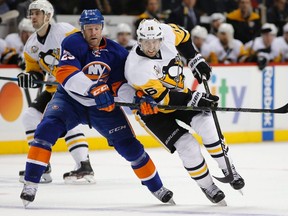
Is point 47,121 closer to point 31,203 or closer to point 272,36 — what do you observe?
point 31,203

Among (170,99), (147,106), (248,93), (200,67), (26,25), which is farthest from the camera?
(248,93)

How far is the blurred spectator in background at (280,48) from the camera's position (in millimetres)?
10734

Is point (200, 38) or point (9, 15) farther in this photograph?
point (200, 38)

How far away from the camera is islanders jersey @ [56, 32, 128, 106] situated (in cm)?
564

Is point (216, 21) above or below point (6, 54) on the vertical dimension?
below

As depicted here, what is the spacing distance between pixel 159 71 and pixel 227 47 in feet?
16.4

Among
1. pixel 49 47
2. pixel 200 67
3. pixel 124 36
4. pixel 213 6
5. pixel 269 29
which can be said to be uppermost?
pixel 200 67

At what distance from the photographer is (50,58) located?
675 cm

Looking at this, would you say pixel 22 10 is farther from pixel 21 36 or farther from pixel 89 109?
pixel 89 109

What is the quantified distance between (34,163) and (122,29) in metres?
4.68

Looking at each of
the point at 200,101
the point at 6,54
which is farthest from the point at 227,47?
the point at 200,101

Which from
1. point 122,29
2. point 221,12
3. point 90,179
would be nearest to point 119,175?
point 90,179

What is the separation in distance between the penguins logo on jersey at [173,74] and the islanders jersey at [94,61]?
278 millimetres

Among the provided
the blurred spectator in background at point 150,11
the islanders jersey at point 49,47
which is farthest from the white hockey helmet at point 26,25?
the islanders jersey at point 49,47
